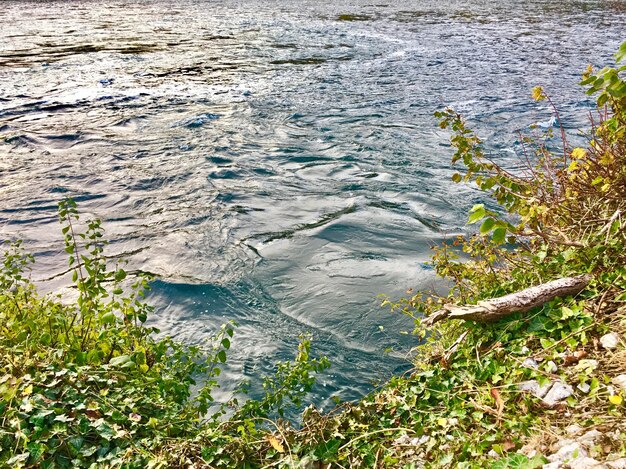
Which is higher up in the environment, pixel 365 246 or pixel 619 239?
pixel 619 239

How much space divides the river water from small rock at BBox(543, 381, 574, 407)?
180cm

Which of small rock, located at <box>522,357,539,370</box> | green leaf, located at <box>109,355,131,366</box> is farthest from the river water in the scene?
small rock, located at <box>522,357,539,370</box>

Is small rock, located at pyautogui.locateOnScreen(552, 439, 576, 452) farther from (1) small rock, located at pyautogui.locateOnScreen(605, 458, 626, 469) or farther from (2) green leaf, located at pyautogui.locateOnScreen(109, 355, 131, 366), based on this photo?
(2) green leaf, located at pyautogui.locateOnScreen(109, 355, 131, 366)

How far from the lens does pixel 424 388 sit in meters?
3.51

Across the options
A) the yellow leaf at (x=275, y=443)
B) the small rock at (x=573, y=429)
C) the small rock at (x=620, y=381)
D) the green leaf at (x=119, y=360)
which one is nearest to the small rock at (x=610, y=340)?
the small rock at (x=620, y=381)

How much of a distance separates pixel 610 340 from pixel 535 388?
0.50 meters

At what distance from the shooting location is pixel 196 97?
12281 millimetres

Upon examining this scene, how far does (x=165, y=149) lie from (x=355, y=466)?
767 cm

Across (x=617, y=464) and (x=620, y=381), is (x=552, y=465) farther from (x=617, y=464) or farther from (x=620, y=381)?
(x=620, y=381)

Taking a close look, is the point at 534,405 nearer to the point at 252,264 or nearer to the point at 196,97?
the point at 252,264

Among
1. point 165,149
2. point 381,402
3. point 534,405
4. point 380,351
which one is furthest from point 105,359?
point 165,149

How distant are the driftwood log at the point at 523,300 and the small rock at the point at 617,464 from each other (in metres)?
1.34

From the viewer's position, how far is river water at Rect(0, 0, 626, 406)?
5859 millimetres

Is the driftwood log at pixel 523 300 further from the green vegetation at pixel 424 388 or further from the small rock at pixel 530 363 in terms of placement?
the small rock at pixel 530 363
